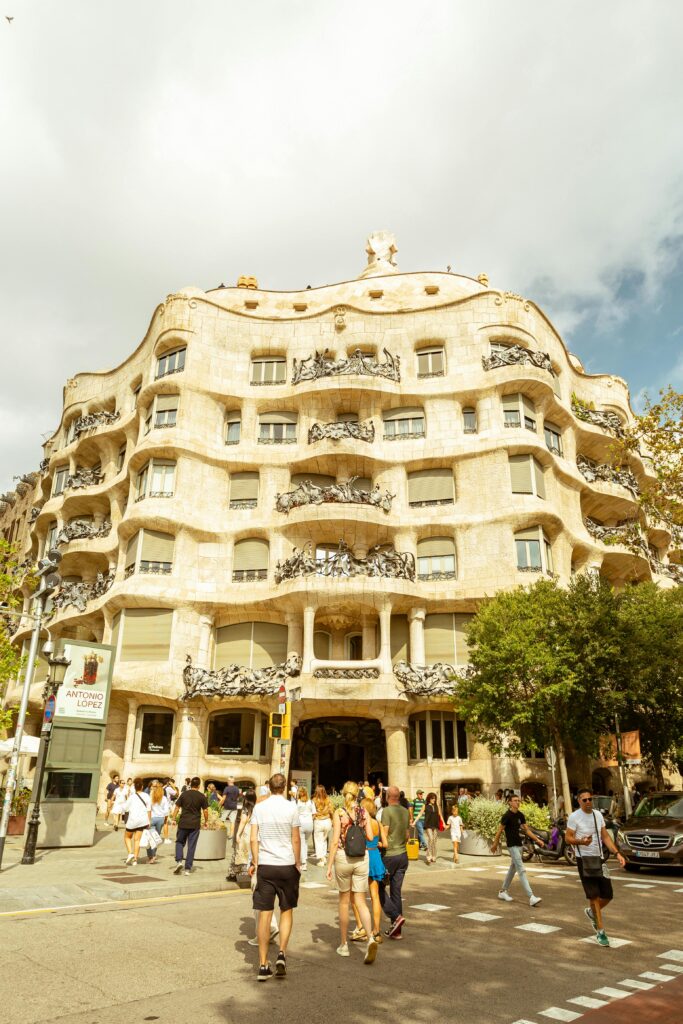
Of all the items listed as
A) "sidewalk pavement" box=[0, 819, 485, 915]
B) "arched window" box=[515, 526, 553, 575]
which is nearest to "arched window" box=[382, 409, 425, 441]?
"arched window" box=[515, 526, 553, 575]

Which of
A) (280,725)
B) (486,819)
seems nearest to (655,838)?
(486,819)

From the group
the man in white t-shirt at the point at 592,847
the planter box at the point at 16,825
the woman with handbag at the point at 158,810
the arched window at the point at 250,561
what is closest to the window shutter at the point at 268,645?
the arched window at the point at 250,561

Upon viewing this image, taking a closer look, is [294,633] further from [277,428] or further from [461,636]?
[277,428]

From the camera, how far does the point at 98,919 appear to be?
9.59 m

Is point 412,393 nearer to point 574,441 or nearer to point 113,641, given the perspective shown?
point 574,441

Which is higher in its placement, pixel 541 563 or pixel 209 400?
pixel 209 400

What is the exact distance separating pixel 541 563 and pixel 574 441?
8.23 meters

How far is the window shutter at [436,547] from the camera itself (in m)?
30.2

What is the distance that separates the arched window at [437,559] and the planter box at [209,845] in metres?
15.8

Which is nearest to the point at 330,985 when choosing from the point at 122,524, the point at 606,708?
the point at 606,708

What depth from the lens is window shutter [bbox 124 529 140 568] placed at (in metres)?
30.0

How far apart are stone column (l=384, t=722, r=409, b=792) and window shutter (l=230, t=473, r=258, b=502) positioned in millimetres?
11332

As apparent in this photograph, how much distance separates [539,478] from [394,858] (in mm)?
23733

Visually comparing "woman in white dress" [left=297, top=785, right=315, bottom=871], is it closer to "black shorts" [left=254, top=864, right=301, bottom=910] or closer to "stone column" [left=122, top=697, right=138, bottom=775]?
"black shorts" [left=254, top=864, right=301, bottom=910]
